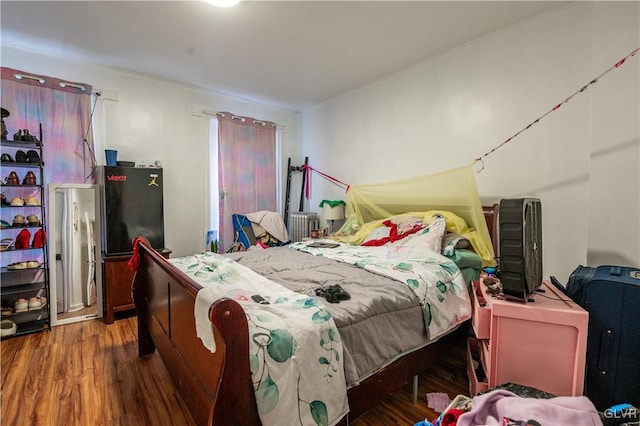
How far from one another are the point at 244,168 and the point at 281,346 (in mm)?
3441

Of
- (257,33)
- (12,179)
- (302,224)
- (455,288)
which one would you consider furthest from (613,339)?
(12,179)

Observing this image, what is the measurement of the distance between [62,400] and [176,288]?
3.57 ft

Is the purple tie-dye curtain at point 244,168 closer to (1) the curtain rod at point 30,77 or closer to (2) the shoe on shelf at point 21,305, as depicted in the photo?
(1) the curtain rod at point 30,77

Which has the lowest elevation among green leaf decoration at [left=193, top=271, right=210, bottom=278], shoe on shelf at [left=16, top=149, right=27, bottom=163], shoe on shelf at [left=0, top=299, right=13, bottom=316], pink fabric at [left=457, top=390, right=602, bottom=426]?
shoe on shelf at [left=0, top=299, right=13, bottom=316]

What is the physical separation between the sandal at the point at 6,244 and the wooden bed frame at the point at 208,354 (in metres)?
1.36

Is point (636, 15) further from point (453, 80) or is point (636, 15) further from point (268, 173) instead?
point (268, 173)

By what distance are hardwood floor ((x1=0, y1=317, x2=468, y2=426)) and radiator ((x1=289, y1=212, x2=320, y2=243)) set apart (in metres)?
2.37

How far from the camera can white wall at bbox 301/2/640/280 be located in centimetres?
188

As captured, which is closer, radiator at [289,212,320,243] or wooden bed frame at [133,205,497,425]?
wooden bed frame at [133,205,497,425]

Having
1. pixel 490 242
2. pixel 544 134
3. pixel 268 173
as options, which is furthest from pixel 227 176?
pixel 544 134

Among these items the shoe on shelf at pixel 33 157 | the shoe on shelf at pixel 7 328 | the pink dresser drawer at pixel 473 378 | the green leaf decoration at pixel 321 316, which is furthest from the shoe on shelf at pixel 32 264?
the pink dresser drawer at pixel 473 378

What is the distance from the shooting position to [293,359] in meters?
1.12

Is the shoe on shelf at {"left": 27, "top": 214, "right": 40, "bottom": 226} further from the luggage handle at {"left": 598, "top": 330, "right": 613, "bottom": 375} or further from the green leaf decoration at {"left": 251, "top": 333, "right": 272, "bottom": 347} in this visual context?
the luggage handle at {"left": 598, "top": 330, "right": 613, "bottom": 375}

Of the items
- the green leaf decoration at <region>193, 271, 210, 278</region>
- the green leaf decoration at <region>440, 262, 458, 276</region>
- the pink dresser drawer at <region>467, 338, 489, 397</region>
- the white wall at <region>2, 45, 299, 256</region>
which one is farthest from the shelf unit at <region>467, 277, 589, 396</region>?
the white wall at <region>2, 45, 299, 256</region>
